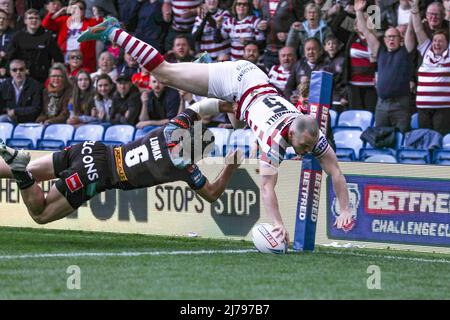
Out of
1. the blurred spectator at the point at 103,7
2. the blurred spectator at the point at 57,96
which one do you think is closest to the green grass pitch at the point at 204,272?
the blurred spectator at the point at 57,96

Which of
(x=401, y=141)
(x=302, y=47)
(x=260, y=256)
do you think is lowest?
(x=260, y=256)

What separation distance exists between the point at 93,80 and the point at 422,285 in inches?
420

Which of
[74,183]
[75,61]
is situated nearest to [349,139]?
[74,183]

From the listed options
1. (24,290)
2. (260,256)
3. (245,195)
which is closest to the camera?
(24,290)

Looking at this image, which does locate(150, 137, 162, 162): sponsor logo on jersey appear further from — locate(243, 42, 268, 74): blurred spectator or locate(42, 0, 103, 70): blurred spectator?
locate(42, 0, 103, 70): blurred spectator

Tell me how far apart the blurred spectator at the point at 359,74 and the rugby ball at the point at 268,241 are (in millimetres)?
5328

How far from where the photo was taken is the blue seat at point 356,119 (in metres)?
15.1

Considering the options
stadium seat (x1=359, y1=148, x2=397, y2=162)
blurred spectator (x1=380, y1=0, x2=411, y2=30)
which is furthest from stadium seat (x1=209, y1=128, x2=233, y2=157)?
blurred spectator (x1=380, y1=0, x2=411, y2=30)

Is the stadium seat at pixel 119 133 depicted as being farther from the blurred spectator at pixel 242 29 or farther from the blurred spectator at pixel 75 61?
the blurred spectator at pixel 75 61

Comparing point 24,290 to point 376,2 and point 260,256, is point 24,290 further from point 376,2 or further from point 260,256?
point 376,2

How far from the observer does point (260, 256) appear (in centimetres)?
1049

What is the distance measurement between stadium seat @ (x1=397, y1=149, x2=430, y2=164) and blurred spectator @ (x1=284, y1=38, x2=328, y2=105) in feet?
8.82

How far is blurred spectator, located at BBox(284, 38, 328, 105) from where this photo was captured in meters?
15.7

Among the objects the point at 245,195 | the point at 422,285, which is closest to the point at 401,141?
the point at 245,195
